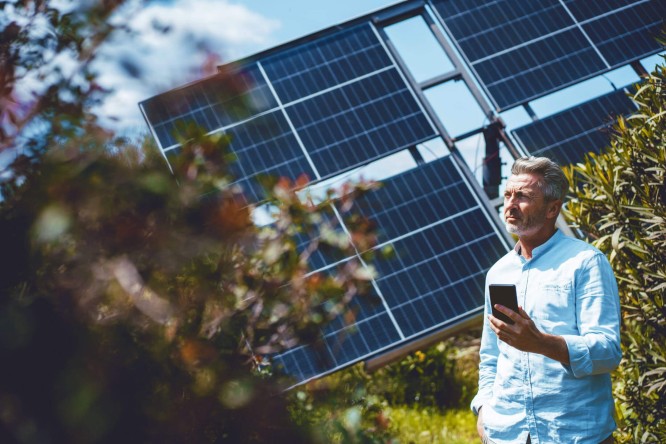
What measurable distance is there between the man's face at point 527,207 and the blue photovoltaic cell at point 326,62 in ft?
17.5

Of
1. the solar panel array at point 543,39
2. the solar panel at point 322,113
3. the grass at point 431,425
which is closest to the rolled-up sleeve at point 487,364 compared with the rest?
the grass at point 431,425

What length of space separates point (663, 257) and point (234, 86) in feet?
11.7

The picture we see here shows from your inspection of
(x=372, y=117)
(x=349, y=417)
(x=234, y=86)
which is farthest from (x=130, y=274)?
(x=372, y=117)

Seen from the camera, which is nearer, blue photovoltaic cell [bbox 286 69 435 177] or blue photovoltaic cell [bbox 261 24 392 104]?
blue photovoltaic cell [bbox 286 69 435 177]

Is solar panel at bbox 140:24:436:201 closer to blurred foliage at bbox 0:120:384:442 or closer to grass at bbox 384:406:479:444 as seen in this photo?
grass at bbox 384:406:479:444

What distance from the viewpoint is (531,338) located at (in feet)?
8.37

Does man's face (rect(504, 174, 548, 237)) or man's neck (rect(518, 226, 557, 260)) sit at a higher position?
man's face (rect(504, 174, 548, 237))

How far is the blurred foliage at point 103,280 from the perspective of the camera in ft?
4.77

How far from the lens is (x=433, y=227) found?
7.35 meters

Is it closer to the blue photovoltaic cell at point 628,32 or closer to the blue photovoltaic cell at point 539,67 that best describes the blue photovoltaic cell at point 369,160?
the blue photovoltaic cell at point 539,67

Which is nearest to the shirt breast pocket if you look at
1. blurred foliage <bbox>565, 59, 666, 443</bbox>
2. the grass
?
blurred foliage <bbox>565, 59, 666, 443</bbox>

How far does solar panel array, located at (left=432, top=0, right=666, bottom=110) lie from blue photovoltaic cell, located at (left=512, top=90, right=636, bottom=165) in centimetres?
37

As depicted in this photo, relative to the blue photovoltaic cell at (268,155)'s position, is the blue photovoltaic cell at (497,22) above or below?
above

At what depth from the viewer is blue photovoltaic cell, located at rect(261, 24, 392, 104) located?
816 centimetres
